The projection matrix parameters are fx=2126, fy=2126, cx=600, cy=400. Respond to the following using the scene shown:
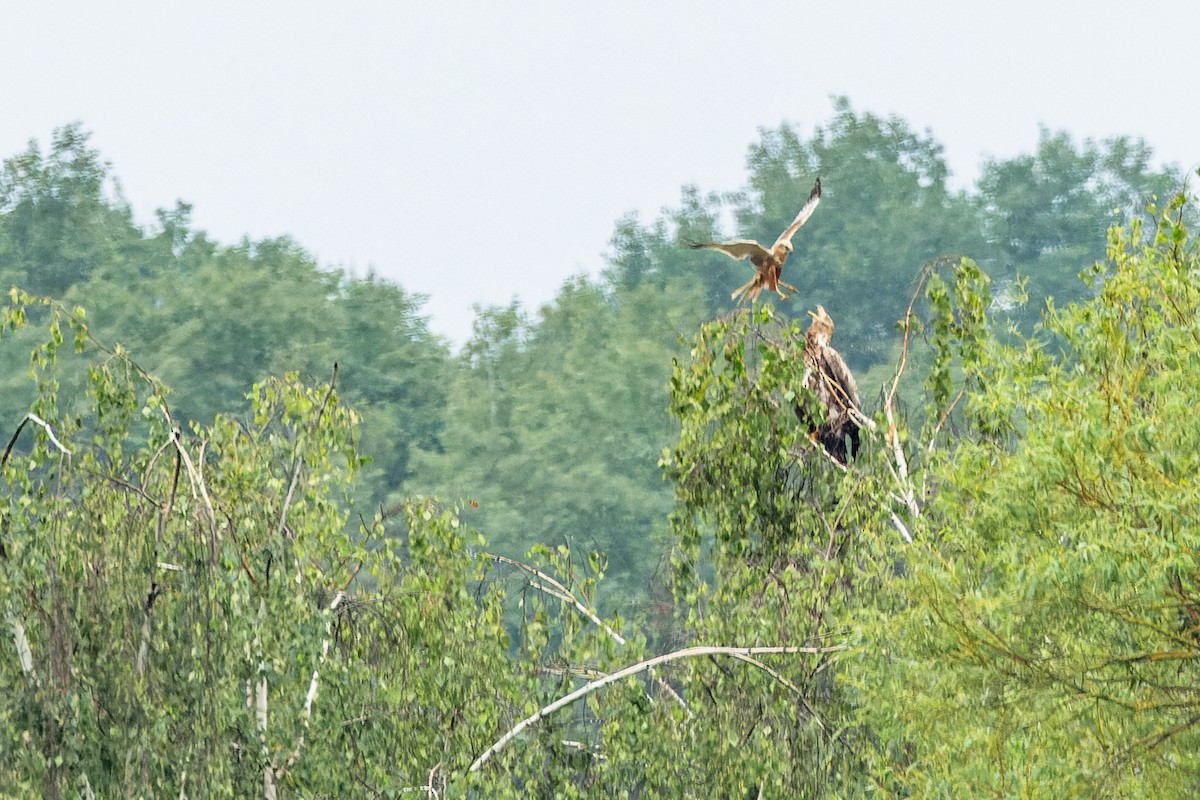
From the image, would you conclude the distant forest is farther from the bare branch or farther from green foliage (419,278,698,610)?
the bare branch

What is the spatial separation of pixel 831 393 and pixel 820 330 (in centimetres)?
44

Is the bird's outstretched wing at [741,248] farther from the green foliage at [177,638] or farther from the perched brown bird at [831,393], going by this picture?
the green foliage at [177,638]

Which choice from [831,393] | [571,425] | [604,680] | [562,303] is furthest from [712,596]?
[562,303]

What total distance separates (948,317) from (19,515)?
4.77 m

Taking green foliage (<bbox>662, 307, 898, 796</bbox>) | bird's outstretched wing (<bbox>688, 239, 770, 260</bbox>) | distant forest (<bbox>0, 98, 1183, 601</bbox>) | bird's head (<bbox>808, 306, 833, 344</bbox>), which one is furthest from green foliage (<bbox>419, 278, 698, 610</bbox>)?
green foliage (<bbox>662, 307, 898, 796</bbox>)

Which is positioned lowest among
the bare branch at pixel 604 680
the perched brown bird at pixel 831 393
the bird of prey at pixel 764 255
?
the bare branch at pixel 604 680

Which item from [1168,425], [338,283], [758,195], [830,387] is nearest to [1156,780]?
[1168,425]

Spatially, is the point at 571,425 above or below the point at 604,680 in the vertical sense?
above

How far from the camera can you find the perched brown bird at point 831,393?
10477 millimetres

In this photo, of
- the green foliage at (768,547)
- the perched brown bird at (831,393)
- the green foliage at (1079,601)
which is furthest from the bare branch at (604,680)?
the perched brown bird at (831,393)

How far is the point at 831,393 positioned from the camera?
34.9 feet

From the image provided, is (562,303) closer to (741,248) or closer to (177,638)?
(741,248)

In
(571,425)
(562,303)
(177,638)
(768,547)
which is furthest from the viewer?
(562,303)

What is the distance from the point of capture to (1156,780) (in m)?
7.01
